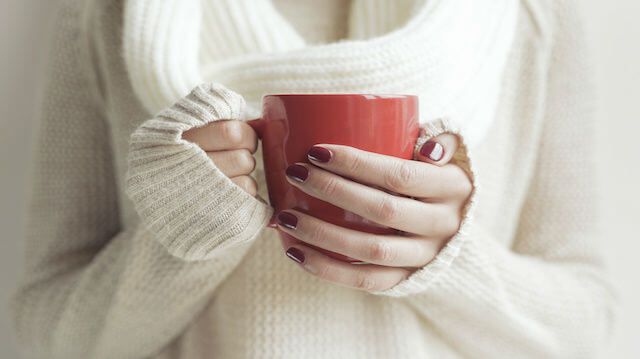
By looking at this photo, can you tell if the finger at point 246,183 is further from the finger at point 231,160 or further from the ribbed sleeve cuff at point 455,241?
the ribbed sleeve cuff at point 455,241

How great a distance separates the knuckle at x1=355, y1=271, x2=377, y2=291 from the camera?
0.41 m

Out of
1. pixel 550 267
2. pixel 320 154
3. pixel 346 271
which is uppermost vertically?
pixel 320 154

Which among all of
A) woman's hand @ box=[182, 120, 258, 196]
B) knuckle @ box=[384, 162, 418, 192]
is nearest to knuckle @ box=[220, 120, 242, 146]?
woman's hand @ box=[182, 120, 258, 196]

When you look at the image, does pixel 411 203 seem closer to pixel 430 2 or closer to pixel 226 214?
pixel 226 214

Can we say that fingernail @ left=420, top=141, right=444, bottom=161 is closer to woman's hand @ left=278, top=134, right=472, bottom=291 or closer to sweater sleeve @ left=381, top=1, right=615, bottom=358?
woman's hand @ left=278, top=134, right=472, bottom=291

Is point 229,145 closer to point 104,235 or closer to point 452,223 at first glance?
point 452,223

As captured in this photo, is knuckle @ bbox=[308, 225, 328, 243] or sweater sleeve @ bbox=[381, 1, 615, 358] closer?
knuckle @ bbox=[308, 225, 328, 243]

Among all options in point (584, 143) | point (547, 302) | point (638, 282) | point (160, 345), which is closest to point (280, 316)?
point (160, 345)

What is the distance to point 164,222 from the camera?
387mm

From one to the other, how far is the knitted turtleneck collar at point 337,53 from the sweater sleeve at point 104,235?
126mm

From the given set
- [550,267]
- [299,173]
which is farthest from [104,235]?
[550,267]

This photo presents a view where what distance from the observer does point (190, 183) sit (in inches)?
14.3

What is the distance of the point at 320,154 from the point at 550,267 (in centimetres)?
40

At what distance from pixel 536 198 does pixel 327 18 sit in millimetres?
343
